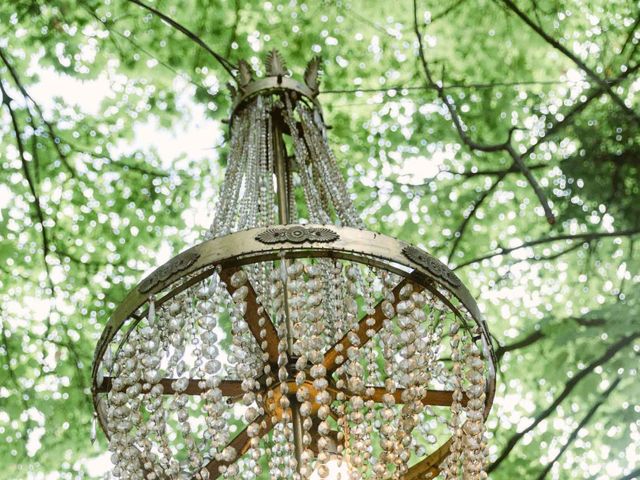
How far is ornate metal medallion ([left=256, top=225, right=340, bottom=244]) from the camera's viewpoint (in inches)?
75.7

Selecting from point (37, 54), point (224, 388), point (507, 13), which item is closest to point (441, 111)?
point (507, 13)

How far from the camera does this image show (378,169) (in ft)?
15.1

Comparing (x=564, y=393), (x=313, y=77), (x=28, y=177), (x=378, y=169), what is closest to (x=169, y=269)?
(x=313, y=77)

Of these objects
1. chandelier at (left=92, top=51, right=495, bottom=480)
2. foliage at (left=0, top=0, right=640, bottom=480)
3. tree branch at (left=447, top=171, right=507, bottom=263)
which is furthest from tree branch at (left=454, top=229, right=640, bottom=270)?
chandelier at (left=92, top=51, right=495, bottom=480)

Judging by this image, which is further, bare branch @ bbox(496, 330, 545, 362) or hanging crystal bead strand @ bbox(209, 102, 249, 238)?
bare branch @ bbox(496, 330, 545, 362)

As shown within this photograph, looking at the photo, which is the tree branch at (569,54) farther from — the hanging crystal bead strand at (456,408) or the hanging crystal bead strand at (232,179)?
the hanging crystal bead strand at (456,408)

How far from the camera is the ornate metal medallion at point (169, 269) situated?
6.51 ft

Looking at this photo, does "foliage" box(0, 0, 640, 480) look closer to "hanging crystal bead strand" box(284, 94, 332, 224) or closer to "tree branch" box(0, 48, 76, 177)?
"tree branch" box(0, 48, 76, 177)

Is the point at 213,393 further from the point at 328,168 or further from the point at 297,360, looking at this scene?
the point at 328,168

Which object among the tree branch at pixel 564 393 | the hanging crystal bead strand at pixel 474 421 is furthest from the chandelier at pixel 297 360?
the tree branch at pixel 564 393

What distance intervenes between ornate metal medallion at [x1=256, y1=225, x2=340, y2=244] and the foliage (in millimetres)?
2301

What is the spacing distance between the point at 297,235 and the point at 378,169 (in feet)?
8.94

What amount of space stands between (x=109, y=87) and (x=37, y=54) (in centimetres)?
38

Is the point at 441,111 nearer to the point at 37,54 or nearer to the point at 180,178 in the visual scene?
the point at 180,178
